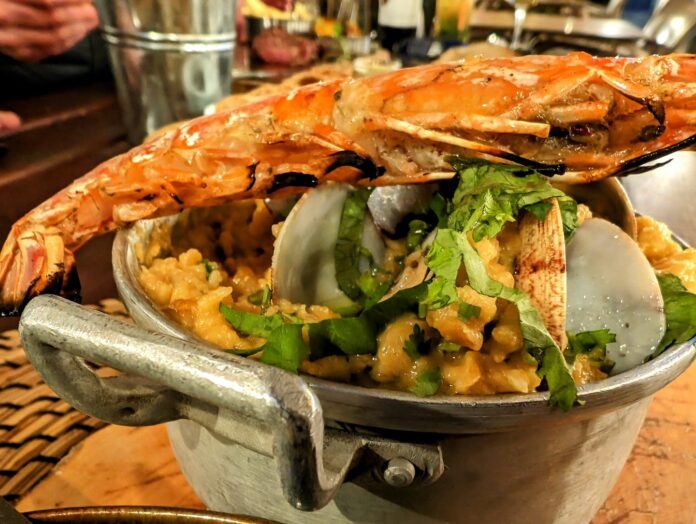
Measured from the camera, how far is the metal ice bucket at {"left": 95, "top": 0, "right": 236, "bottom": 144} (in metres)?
2.15

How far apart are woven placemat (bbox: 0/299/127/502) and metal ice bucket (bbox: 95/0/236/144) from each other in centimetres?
141

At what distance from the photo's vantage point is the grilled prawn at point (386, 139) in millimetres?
826

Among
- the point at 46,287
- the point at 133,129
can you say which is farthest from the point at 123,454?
the point at 133,129

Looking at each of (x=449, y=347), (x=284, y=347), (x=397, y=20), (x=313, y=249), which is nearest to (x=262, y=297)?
(x=313, y=249)

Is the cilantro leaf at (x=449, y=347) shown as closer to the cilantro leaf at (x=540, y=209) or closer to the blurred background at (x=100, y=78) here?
the cilantro leaf at (x=540, y=209)

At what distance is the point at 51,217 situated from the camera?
1043 mm

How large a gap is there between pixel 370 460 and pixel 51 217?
0.74 metres

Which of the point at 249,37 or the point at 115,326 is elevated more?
the point at 115,326

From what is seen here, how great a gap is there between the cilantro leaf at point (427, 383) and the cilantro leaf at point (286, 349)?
0.14 meters

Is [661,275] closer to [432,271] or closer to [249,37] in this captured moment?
[432,271]

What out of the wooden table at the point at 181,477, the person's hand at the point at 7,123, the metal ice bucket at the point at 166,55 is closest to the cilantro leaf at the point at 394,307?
the wooden table at the point at 181,477

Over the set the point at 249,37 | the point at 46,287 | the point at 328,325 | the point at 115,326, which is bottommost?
the point at 249,37

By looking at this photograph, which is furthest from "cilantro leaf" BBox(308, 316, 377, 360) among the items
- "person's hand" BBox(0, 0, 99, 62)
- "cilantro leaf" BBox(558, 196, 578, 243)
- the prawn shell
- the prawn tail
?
"person's hand" BBox(0, 0, 99, 62)

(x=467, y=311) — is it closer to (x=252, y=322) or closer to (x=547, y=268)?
(x=547, y=268)
